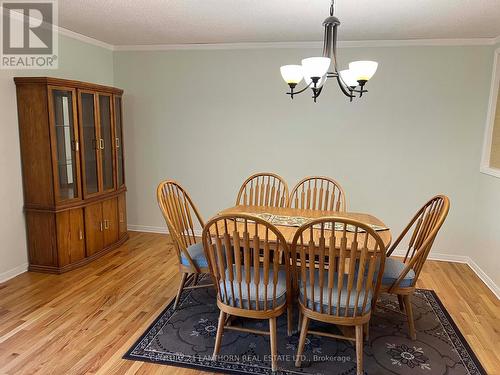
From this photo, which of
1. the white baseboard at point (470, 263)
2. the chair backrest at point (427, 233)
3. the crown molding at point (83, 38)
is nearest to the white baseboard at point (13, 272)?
the crown molding at point (83, 38)

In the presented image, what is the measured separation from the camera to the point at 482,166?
11.9 feet

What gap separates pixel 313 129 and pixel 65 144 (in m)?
2.51

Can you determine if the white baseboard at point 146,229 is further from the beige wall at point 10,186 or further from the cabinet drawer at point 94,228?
the beige wall at point 10,186

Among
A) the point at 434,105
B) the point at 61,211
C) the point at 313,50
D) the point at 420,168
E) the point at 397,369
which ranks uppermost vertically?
the point at 313,50

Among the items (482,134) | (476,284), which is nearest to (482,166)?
(482,134)

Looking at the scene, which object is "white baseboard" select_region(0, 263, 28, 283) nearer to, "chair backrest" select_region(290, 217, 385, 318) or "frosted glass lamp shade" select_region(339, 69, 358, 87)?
"chair backrest" select_region(290, 217, 385, 318)

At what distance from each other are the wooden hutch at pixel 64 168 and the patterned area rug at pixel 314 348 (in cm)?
136

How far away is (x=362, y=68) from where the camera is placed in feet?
6.91

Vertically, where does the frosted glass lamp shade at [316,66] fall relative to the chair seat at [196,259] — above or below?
above

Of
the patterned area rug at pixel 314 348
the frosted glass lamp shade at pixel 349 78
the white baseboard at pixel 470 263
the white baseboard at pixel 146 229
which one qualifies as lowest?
the patterned area rug at pixel 314 348

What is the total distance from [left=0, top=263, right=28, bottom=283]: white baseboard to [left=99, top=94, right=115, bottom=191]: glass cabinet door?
3.37 ft

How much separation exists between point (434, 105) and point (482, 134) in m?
0.55

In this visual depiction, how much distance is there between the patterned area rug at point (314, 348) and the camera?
2.11m

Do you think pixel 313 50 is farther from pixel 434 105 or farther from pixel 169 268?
pixel 169 268
